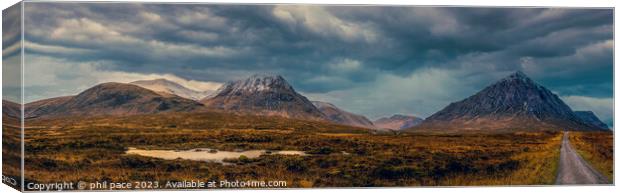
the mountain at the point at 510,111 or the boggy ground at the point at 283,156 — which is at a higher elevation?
the mountain at the point at 510,111

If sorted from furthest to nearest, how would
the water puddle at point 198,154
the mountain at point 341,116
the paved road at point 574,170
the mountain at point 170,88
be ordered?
the paved road at point 574,170 → the mountain at point 341,116 → the mountain at point 170,88 → the water puddle at point 198,154

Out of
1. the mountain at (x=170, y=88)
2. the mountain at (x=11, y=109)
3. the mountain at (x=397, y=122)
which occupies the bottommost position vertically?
the mountain at (x=397, y=122)

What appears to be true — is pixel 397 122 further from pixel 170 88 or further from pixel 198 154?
pixel 170 88

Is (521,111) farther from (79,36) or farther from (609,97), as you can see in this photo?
(79,36)

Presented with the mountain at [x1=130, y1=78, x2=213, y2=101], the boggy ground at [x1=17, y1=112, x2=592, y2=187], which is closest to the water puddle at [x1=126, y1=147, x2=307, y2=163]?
the boggy ground at [x1=17, y1=112, x2=592, y2=187]

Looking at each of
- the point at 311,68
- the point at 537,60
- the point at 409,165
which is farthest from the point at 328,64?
the point at 537,60

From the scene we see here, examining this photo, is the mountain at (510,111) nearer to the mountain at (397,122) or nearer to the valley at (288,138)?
the valley at (288,138)

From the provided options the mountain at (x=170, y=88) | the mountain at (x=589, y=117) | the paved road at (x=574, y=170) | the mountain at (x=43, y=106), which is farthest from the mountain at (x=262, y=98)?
the mountain at (x=589, y=117)
